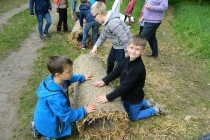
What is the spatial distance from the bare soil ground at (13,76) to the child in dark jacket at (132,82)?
1623mm

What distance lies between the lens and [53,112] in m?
3.06

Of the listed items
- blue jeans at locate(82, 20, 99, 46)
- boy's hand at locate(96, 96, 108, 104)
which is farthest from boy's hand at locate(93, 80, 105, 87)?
blue jeans at locate(82, 20, 99, 46)

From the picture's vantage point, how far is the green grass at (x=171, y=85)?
12.6 feet

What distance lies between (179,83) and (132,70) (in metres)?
2.42

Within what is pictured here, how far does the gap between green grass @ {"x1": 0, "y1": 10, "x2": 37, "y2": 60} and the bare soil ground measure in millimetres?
199

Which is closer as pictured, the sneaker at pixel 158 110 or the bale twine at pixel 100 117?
the bale twine at pixel 100 117

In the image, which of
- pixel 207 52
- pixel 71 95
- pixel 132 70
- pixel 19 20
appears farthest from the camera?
pixel 19 20

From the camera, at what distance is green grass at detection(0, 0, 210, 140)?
384 centimetres

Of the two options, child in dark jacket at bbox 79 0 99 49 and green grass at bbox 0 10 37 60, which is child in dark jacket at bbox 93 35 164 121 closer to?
child in dark jacket at bbox 79 0 99 49

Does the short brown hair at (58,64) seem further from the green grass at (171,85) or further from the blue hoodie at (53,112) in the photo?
the green grass at (171,85)

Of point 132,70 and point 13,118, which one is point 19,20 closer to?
point 13,118

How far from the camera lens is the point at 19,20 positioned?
957cm

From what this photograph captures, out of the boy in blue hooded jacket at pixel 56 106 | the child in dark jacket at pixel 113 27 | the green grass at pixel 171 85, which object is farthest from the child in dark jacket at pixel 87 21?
the boy in blue hooded jacket at pixel 56 106

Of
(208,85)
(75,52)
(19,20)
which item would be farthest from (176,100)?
(19,20)
